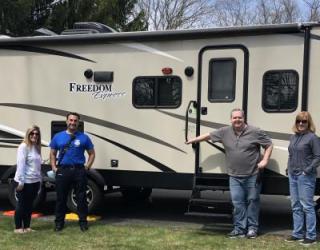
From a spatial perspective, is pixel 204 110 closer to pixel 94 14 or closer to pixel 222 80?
pixel 222 80

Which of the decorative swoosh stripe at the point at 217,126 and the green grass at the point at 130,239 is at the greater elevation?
the decorative swoosh stripe at the point at 217,126

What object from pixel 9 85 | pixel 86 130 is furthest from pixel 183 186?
pixel 9 85

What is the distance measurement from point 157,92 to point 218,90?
3.12 ft

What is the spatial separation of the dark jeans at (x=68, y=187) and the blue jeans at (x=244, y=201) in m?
2.11

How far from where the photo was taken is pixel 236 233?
24.9 feet

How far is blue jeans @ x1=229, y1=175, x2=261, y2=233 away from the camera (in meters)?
7.53

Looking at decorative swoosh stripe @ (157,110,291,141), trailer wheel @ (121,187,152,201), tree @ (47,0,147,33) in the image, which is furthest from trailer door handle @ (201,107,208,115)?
tree @ (47,0,147,33)

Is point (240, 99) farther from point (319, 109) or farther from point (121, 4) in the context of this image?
point (121, 4)

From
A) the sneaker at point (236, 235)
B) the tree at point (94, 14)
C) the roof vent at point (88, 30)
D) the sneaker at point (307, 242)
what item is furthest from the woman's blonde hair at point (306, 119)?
the tree at point (94, 14)

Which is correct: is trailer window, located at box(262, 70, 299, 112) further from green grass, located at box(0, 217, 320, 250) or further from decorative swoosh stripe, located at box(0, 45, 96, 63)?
decorative swoosh stripe, located at box(0, 45, 96, 63)

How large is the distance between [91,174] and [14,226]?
139 cm

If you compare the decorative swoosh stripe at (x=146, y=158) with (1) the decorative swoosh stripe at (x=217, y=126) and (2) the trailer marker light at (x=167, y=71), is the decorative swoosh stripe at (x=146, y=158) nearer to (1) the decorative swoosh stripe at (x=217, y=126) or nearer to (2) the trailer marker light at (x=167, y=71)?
(1) the decorative swoosh stripe at (x=217, y=126)

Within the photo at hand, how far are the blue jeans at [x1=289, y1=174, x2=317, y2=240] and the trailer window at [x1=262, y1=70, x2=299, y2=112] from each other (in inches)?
42.4

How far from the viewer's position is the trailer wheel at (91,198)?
8.88 metres
